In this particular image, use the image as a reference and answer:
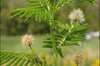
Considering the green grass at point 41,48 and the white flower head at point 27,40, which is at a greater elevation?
the white flower head at point 27,40

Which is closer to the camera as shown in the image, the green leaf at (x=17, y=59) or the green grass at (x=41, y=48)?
the green leaf at (x=17, y=59)

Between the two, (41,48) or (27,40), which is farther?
(41,48)

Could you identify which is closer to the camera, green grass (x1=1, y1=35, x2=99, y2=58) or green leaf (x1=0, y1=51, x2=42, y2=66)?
green leaf (x1=0, y1=51, x2=42, y2=66)

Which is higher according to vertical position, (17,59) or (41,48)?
(17,59)

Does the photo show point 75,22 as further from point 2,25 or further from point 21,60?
point 2,25

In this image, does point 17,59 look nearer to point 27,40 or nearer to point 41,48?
point 27,40

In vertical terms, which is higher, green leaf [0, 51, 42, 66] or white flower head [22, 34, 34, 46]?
white flower head [22, 34, 34, 46]

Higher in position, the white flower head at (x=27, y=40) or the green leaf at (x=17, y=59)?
the white flower head at (x=27, y=40)

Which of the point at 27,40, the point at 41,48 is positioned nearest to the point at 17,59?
the point at 27,40

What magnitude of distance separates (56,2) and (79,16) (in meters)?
0.22

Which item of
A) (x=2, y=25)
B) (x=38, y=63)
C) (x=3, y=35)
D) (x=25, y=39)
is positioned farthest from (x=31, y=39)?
(x=3, y=35)

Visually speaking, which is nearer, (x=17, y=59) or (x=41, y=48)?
(x=17, y=59)

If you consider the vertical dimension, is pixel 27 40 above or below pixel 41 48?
above

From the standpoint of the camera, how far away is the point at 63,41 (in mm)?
1008
